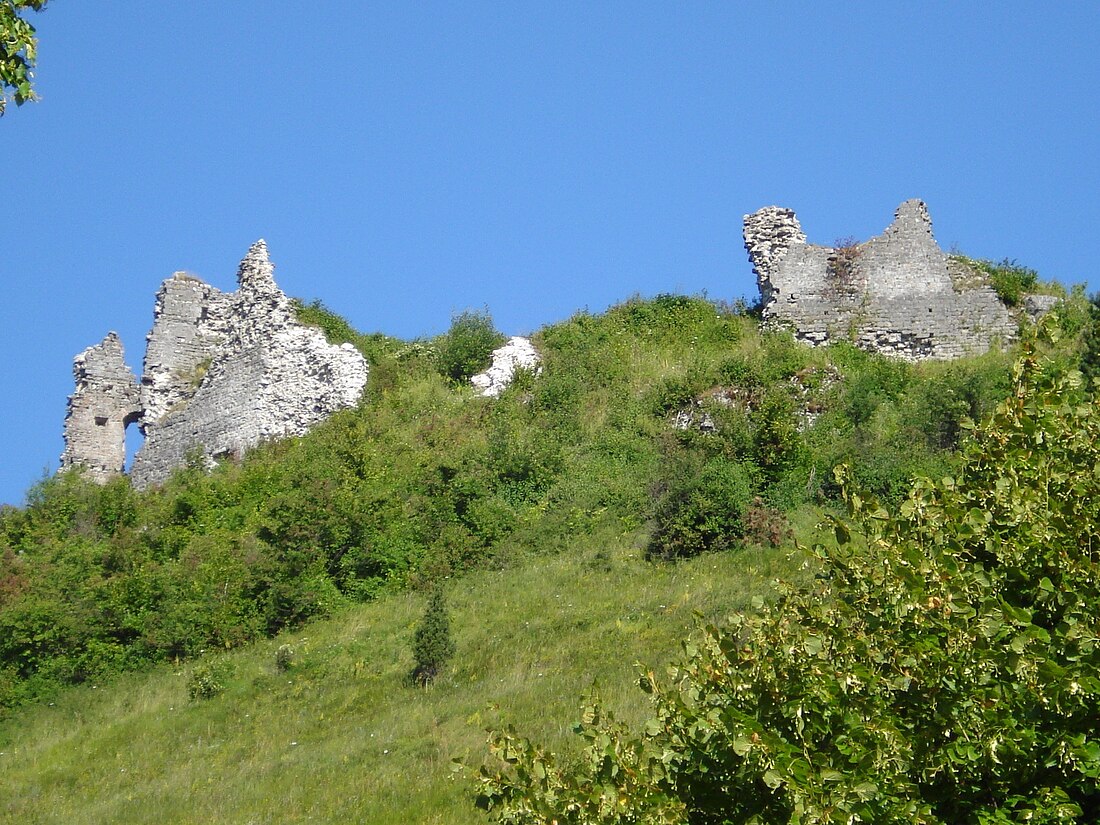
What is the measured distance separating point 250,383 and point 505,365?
487cm

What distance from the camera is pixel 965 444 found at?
9242 millimetres

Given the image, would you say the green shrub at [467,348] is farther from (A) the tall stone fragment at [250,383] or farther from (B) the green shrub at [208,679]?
(B) the green shrub at [208,679]

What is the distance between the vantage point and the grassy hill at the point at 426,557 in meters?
15.3

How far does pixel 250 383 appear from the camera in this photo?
1125 inches

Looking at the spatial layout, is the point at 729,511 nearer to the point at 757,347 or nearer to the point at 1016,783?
the point at 757,347

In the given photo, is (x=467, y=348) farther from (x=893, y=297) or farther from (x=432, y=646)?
(x=432, y=646)

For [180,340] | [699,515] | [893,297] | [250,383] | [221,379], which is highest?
[180,340]

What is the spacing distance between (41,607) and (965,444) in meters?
15.0

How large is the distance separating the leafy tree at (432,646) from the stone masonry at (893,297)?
39.5ft

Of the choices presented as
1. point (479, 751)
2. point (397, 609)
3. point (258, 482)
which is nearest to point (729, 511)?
point (397, 609)

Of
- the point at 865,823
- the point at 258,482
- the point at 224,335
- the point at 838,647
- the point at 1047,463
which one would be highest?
the point at 224,335

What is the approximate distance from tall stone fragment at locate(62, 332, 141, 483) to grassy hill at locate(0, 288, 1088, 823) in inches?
143

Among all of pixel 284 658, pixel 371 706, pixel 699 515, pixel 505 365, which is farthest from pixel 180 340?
pixel 371 706

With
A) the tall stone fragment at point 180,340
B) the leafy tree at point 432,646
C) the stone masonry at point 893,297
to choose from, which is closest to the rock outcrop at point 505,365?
the stone masonry at point 893,297
